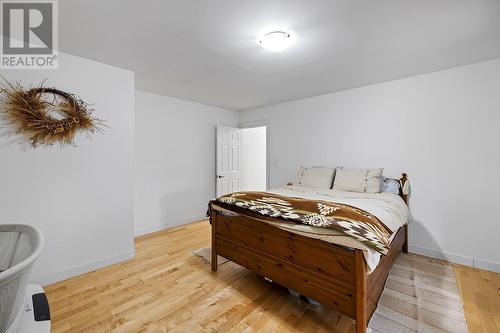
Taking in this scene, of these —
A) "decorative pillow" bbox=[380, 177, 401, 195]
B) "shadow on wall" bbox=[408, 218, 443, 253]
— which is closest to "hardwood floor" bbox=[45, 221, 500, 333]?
"shadow on wall" bbox=[408, 218, 443, 253]

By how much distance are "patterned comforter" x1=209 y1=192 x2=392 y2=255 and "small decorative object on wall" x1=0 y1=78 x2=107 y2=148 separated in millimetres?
1815

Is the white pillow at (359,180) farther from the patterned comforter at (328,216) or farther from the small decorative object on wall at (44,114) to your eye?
the small decorative object on wall at (44,114)

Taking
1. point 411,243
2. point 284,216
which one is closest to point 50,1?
point 284,216

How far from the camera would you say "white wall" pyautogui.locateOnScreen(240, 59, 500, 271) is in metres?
2.46

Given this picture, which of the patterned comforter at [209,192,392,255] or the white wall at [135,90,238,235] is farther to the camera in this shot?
the white wall at [135,90,238,235]

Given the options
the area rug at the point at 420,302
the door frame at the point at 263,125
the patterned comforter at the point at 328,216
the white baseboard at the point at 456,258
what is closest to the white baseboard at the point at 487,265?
the white baseboard at the point at 456,258

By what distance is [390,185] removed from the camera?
9.65 ft

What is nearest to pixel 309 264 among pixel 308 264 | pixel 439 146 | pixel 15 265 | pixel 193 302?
pixel 308 264

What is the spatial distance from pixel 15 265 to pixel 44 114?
2129 millimetres

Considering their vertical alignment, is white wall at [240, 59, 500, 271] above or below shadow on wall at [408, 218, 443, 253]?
above

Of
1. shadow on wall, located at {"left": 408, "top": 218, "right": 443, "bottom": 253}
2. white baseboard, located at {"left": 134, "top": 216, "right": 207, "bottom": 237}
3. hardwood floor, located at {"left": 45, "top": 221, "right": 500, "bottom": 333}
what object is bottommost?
hardwood floor, located at {"left": 45, "top": 221, "right": 500, "bottom": 333}

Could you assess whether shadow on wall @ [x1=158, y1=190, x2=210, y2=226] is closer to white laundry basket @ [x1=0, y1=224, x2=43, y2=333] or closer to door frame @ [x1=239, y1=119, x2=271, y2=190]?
door frame @ [x1=239, y1=119, x2=271, y2=190]

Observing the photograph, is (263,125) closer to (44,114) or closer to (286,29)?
(286,29)

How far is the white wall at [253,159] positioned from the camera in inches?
210
